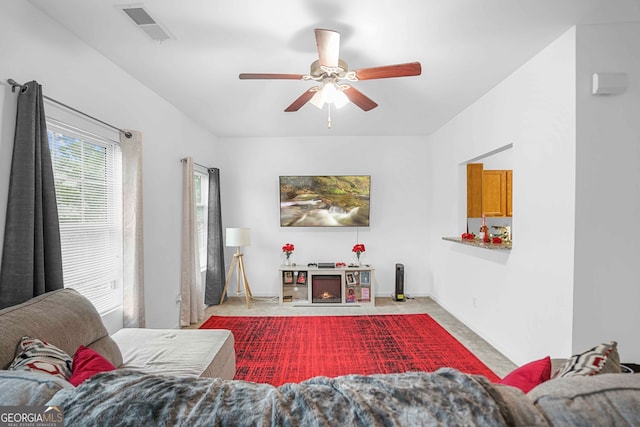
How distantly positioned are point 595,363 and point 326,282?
410cm

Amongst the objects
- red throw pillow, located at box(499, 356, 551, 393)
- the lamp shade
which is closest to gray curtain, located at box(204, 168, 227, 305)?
the lamp shade

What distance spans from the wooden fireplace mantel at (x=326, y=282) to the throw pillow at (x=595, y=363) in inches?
153

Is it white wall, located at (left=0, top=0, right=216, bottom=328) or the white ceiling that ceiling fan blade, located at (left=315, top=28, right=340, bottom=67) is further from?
white wall, located at (left=0, top=0, right=216, bottom=328)

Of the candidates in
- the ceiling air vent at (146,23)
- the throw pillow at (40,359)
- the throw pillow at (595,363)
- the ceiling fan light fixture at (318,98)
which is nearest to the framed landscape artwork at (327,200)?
the ceiling fan light fixture at (318,98)

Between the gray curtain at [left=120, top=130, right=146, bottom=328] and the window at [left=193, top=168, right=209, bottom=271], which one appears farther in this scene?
the window at [left=193, top=168, right=209, bottom=271]

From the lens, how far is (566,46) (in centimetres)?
234

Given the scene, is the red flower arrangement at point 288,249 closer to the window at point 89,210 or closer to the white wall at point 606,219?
the window at point 89,210

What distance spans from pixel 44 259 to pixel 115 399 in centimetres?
167

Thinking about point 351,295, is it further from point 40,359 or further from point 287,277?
point 40,359

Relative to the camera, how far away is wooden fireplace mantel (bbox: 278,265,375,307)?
16.4 feet

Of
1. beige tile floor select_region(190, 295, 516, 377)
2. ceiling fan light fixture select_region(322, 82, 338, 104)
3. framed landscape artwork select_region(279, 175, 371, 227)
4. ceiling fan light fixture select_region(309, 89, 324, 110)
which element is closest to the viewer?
ceiling fan light fixture select_region(322, 82, 338, 104)

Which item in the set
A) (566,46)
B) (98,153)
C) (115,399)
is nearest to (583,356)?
(115,399)

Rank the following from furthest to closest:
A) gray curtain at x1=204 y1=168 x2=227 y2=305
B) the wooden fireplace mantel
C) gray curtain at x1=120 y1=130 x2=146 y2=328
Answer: the wooden fireplace mantel < gray curtain at x1=204 y1=168 x2=227 y2=305 < gray curtain at x1=120 y1=130 x2=146 y2=328

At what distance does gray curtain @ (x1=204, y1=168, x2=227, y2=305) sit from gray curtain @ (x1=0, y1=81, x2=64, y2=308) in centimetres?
294
